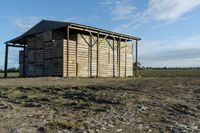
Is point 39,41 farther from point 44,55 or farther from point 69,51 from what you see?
point 69,51

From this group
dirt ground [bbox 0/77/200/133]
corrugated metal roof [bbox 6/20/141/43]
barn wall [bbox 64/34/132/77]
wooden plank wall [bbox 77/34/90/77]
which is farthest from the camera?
wooden plank wall [bbox 77/34/90/77]

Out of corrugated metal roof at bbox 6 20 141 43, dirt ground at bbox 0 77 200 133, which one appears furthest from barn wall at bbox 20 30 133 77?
dirt ground at bbox 0 77 200 133

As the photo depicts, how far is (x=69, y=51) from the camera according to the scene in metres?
29.2

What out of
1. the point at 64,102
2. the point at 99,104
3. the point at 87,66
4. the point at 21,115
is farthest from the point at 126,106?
the point at 87,66

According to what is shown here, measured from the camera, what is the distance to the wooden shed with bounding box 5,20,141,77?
2892cm

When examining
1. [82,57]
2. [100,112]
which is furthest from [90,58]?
[100,112]

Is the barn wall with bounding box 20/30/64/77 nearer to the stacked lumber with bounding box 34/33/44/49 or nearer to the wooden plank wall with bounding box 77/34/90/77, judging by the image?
the stacked lumber with bounding box 34/33/44/49

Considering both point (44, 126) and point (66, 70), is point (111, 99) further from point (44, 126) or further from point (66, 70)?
point (66, 70)

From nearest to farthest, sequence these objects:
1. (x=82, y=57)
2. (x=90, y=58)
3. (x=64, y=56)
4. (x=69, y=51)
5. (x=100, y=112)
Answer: (x=100, y=112), (x=64, y=56), (x=69, y=51), (x=82, y=57), (x=90, y=58)

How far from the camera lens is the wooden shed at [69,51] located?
94.9 feet

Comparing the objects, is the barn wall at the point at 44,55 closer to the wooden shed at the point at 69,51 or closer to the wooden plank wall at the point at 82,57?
the wooden shed at the point at 69,51

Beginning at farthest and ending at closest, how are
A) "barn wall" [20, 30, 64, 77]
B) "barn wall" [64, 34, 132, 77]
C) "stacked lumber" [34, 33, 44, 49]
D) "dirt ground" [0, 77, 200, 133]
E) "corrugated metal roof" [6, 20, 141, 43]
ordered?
"stacked lumber" [34, 33, 44, 49], "barn wall" [64, 34, 132, 77], "barn wall" [20, 30, 64, 77], "corrugated metal roof" [6, 20, 141, 43], "dirt ground" [0, 77, 200, 133]

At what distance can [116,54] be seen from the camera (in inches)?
1395

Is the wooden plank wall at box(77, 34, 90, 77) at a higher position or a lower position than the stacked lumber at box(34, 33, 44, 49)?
lower
